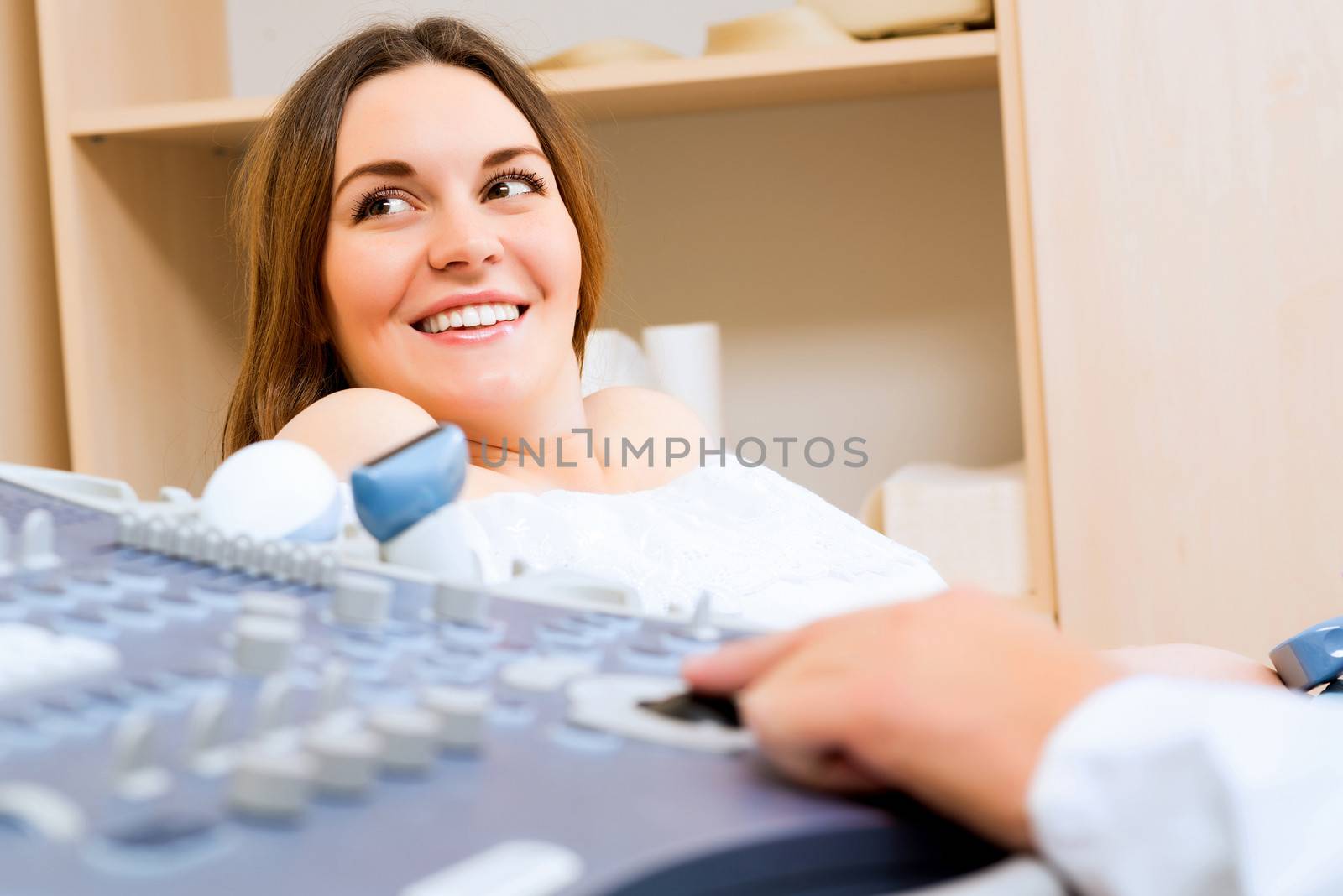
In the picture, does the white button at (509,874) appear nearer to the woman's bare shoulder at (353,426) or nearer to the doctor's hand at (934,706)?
the doctor's hand at (934,706)

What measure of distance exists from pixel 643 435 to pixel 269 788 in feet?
2.83

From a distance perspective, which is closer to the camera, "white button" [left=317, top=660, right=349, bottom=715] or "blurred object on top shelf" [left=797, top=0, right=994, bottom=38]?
"white button" [left=317, top=660, right=349, bottom=715]

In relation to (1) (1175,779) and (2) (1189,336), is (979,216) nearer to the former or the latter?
(2) (1189,336)

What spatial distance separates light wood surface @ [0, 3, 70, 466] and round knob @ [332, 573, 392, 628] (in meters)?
1.25

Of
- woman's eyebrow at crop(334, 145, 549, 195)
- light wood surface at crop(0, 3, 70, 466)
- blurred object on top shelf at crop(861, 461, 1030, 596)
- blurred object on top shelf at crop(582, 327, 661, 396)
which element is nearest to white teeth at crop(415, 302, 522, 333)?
woman's eyebrow at crop(334, 145, 549, 195)

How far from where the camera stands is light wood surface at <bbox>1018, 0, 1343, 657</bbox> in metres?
1.26

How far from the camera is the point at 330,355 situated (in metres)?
1.05

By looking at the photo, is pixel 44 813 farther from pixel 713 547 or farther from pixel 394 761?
pixel 713 547

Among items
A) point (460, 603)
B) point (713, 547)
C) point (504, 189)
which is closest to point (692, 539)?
point (713, 547)

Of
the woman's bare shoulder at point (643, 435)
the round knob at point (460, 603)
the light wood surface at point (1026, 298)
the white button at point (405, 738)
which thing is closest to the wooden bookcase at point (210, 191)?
the light wood surface at point (1026, 298)

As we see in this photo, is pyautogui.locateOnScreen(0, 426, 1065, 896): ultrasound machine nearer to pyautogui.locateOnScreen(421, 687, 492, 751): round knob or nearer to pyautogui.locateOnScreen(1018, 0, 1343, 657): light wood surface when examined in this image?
pyautogui.locateOnScreen(421, 687, 492, 751): round knob

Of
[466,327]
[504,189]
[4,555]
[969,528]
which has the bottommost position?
[969,528]

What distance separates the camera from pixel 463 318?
96 centimetres

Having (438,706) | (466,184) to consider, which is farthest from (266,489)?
(466,184)
